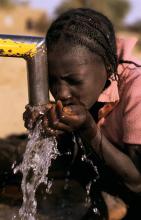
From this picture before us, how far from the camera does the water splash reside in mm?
2288

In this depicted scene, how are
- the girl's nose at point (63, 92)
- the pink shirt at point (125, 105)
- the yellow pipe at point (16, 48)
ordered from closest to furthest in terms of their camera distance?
the yellow pipe at point (16, 48) < the girl's nose at point (63, 92) < the pink shirt at point (125, 105)

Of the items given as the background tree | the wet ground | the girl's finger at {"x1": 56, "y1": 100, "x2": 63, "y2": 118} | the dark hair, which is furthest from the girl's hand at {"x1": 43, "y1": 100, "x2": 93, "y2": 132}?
the background tree

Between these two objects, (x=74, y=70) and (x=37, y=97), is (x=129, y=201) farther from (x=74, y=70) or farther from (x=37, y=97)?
(x=37, y=97)

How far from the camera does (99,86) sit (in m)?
2.46

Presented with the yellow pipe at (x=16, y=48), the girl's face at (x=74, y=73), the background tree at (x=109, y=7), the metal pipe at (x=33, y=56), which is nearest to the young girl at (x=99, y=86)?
the girl's face at (x=74, y=73)

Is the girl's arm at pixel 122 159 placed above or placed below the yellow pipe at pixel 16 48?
below

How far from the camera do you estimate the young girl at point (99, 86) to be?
7.55 feet

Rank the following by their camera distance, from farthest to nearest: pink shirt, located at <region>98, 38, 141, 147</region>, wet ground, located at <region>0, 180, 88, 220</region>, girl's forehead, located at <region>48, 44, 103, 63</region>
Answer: wet ground, located at <region>0, 180, 88, 220</region>, pink shirt, located at <region>98, 38, 141, 147</region>, girl's forehead, located at <region>48, 44, 103, 63</region>

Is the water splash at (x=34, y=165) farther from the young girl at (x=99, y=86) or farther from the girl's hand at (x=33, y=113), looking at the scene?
the young girl at (x=99, y=86)

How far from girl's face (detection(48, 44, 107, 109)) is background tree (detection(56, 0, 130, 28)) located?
917 inches

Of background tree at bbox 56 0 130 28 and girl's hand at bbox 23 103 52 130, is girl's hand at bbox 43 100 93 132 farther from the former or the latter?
background tree at bbox 56 0 130 28

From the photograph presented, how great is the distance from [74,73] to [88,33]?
9.2 inches

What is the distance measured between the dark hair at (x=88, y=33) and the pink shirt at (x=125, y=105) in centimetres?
11

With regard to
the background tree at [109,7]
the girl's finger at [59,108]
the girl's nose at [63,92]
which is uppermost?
the girl's finger at [59,108]
